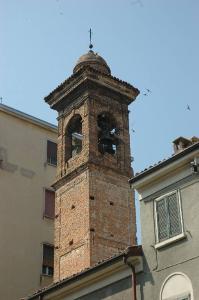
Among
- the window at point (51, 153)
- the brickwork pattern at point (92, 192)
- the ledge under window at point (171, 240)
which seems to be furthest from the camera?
the window at point (51, 153)

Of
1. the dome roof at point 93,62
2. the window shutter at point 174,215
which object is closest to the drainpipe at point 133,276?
the window shutter at point 174,215

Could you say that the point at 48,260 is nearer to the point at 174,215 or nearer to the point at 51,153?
the point at 51,153

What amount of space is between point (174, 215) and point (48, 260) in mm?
13534

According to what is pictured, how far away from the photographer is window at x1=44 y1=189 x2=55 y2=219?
90.7 feet

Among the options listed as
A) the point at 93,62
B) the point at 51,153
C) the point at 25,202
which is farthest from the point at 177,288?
the point at 93,62

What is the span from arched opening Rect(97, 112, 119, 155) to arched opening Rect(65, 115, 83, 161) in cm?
104

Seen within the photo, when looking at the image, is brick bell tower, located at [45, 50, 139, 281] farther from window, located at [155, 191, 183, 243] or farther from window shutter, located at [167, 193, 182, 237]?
window shutter, located at [167, 193, 182, 237]

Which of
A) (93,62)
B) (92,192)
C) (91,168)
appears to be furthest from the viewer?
(93,62)

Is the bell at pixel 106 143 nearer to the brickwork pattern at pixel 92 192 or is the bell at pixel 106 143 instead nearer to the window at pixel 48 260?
the brickwork pattern at pixel 92 192

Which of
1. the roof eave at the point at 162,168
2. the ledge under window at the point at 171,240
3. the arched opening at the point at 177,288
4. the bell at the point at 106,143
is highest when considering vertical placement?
the bell at the point at 106,143

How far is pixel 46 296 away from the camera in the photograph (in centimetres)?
1675

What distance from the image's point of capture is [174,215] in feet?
46.1

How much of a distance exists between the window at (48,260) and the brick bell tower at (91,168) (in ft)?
3.73

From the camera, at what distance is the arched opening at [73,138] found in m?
28.0
